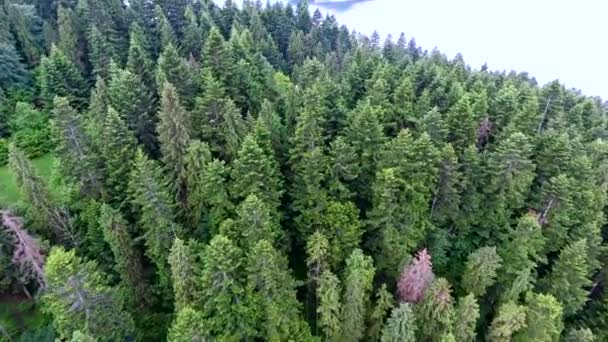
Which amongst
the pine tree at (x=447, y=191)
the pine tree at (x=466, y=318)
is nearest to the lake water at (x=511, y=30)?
the pine tree at (x=447, y=191)

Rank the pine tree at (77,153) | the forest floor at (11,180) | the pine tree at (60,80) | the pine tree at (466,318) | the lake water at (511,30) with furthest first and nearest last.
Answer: the lake water at (511,30) < the pine tree at (60,80) < the forest floor at (11,180) < the pine tree at (77,153) < the pine tree at (466,318)

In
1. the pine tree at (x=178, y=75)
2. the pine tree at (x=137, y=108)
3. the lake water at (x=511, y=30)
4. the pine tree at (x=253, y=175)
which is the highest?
the lake water at (x=511, y=30)

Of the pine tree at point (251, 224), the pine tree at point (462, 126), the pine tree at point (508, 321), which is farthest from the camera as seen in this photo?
the pine tree at point (462, 126)

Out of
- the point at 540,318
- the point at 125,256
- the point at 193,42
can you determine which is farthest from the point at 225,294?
the point at 193,42

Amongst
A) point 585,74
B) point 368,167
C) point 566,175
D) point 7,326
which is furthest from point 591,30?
point 7,326

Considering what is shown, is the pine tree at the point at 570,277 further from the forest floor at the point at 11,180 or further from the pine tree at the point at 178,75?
the forest floor at the point at 11,180

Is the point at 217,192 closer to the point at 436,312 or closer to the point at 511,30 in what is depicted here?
the point at 436,312

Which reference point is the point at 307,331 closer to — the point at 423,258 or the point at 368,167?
the point at 423,258

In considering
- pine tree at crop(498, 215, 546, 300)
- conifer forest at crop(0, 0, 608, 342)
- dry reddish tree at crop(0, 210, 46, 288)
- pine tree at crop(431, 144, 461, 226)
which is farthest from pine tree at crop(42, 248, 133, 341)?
pine tree at crop(498, 215, 546, 300)
